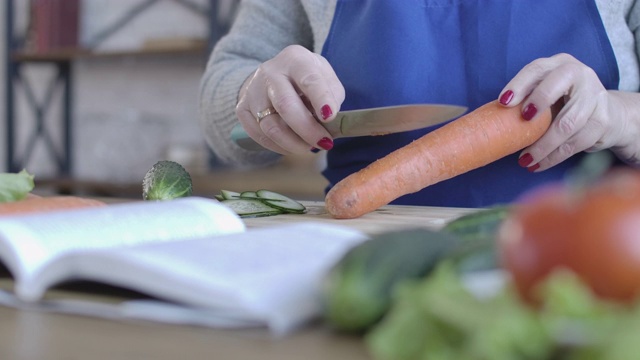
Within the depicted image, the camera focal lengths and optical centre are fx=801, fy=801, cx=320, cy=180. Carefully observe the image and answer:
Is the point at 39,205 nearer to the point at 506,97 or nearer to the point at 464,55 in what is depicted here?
the point at 506,97

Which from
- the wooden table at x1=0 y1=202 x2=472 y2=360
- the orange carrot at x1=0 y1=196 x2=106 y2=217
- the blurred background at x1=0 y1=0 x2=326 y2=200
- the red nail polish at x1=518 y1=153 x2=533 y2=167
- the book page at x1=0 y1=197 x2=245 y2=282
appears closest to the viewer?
the wooden table at x1=0 y1=202 x2=472 y2=360

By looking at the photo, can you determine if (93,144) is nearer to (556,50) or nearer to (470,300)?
(556,50)

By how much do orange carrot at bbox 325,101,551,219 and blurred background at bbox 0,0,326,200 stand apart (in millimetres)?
1730

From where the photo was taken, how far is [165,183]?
48.6 inches

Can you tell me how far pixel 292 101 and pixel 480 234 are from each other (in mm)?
648

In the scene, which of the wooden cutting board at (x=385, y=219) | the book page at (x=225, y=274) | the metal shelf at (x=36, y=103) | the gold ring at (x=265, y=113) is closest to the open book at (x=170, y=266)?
the book page at (x=225, y=274)

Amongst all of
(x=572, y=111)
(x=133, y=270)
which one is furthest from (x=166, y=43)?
(x=133, y=270)

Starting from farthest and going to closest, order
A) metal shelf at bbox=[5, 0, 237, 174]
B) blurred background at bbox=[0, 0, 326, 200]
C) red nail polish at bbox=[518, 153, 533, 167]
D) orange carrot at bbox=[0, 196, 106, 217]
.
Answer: metal shelf at bbox=[5, 0, 237, 174]
blurred background at bbox=[0, 0, 326, 200]
red nail polish at bbox=[518, 153, 533, 167]
orange carrot at bbox=[0, 196, 106, 217]

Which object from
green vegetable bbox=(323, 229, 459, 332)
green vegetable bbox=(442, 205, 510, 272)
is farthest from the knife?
green vegetable bbox=(323, 229, 459, 332)

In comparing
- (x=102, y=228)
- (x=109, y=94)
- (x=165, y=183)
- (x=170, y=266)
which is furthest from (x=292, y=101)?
(x=109, y=94)

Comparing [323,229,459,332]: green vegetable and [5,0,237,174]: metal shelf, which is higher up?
[323,229,459,332]: green vegetable

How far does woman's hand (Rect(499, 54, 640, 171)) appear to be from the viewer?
4.11 feet

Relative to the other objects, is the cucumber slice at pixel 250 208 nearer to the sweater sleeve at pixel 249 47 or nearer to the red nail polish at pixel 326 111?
the red nail polish at pixel 326 111

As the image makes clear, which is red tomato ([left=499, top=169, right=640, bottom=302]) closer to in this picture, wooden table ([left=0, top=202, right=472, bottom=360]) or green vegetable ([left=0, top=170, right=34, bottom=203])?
wooden table ([left=0, top=202, right=472, bottom=360])
